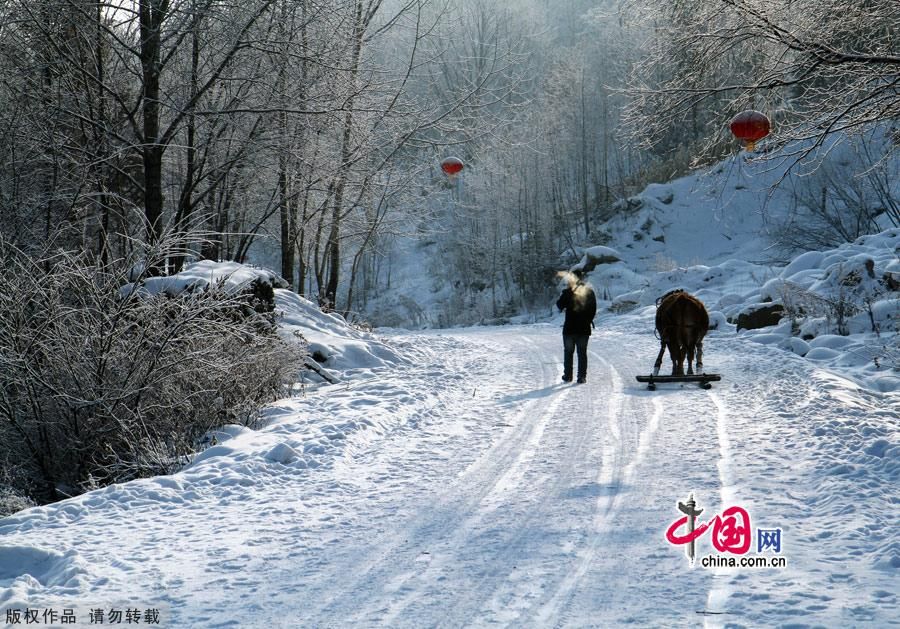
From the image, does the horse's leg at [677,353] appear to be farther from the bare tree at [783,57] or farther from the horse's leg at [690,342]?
the bare tree at [783,57]

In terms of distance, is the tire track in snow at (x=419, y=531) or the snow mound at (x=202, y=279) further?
the snow mound at (x=202, y=279)

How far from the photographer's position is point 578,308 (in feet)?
40.7

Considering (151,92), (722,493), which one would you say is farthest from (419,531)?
(151,92)

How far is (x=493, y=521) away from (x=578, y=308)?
24.5ft

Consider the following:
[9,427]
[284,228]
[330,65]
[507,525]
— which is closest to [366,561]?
[507,525]

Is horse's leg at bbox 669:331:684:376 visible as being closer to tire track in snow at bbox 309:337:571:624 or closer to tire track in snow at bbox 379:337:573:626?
tire track in snow at bbox 309:337:571:624

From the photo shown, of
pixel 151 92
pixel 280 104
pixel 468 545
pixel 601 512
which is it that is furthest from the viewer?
pixel 280 104

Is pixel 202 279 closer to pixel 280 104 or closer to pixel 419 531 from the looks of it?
pixel 280 104

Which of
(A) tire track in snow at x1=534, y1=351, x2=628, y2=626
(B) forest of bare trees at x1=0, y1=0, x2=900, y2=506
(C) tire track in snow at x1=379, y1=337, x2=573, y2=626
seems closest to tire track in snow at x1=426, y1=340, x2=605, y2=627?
(C) tire track in snow at x1=379, y1=337, x2=573, y2=626

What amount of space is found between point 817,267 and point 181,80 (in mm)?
17166

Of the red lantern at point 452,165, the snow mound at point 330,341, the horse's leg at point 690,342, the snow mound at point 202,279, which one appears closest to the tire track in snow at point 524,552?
the horse's leg at point 690,342

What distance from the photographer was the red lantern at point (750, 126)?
8094 mm

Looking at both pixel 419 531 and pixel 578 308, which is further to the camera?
pixel 578 308

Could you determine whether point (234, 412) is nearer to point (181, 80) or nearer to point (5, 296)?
point (5, 296)
